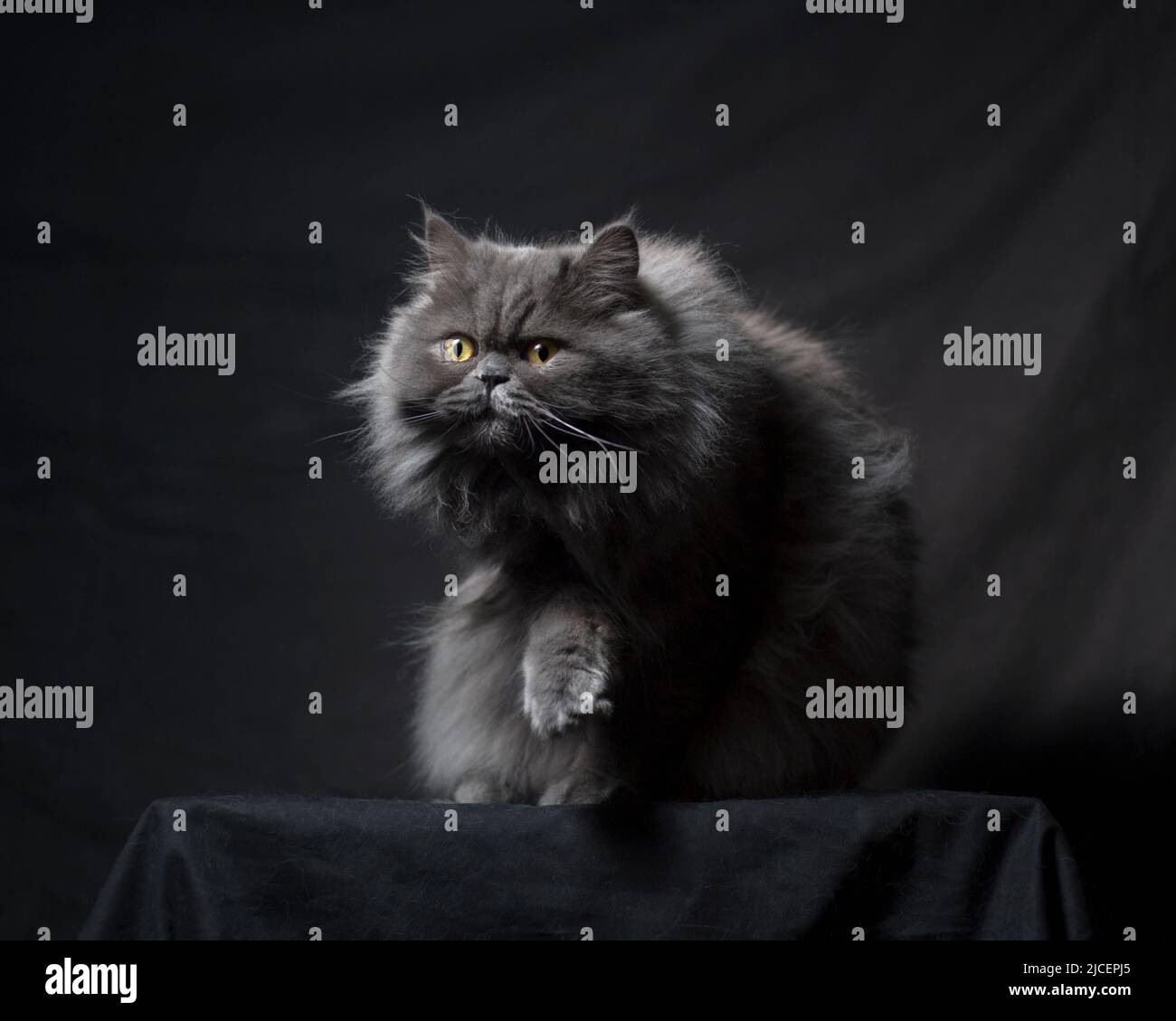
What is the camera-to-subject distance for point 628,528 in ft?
6.28

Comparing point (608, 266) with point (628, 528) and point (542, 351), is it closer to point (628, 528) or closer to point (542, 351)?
point (542, 351)

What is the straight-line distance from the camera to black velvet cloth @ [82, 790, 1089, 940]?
6.05 ft

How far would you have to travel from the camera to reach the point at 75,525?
282 centimetres

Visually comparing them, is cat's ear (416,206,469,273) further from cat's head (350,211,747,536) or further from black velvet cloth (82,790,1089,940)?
black velvet cloth (82,790,1089,940)

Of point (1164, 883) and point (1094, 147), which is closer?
point (1164, 883)

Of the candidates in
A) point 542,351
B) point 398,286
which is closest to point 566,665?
point 542,351

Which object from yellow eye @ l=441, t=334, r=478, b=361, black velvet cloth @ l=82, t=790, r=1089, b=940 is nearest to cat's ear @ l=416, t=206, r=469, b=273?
yellow eye @ l=441, t=334, r=478, b=361

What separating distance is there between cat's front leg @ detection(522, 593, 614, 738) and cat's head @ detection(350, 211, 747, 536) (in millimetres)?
143

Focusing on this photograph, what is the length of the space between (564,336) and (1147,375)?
4.98 feet

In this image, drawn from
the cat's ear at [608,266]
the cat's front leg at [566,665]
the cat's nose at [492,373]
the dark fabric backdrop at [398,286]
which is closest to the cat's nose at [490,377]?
the cat's nose at [492,373]

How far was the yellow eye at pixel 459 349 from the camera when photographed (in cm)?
189
